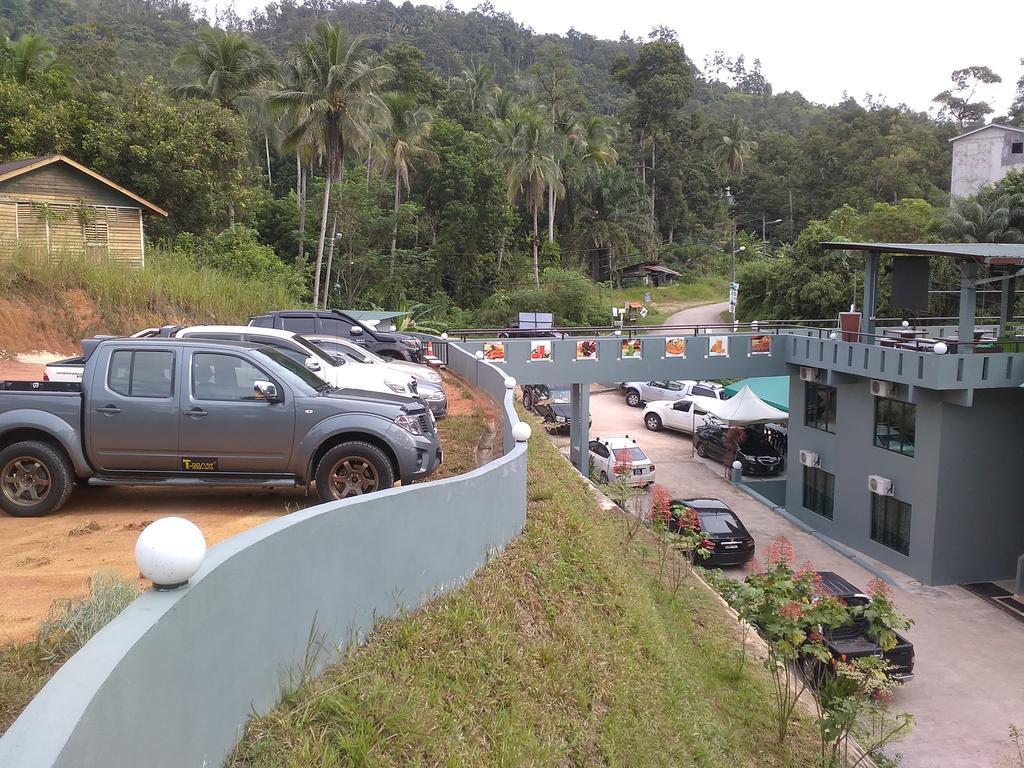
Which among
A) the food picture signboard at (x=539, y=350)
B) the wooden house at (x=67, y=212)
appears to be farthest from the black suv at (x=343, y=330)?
the wooden house at (x=67, y=212)

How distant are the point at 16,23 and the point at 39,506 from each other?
105m

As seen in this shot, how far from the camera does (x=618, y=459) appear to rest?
25.3 metres

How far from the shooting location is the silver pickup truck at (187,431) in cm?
755

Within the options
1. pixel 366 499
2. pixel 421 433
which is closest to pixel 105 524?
pixel 421 433

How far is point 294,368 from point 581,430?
18480 millimetres

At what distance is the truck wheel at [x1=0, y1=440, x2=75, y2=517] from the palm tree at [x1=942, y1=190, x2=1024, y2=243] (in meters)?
42.1

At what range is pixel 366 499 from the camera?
5137 mm

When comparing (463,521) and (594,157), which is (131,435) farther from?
(594,157)

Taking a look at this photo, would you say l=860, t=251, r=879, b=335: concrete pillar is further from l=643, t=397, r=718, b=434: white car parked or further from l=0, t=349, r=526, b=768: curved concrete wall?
l=0, t=349, r=526, b=768: curved concrete wall

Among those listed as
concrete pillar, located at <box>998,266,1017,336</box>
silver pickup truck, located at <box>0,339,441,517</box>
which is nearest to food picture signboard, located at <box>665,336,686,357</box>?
concrete pillar, located at <box>998,266,1017,336</box>

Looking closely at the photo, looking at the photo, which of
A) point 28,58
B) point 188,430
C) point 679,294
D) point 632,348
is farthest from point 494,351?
point 679,294

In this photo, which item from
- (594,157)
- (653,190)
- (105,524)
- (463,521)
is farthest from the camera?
(653,190)

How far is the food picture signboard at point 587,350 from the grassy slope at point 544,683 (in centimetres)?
1533

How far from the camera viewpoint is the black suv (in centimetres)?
1750
